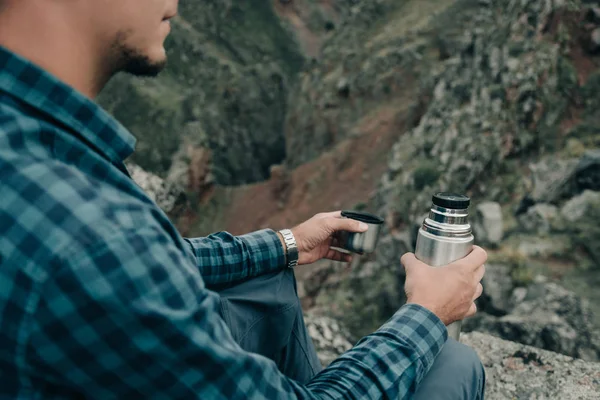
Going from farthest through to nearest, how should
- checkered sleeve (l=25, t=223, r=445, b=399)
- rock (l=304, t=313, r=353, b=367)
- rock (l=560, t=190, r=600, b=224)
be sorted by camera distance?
rock (l=560, t=190, r=600, b=224) → rock (l=304, t=313, r=353, b=367) → checkered sleeve (l=25, t=223, r=445, b=399)

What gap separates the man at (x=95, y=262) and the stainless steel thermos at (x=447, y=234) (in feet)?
1.42

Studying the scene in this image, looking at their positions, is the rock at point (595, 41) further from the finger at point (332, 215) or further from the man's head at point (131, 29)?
the man's head at point (131, 29)

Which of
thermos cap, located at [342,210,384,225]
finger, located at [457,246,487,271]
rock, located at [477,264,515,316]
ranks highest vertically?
finger, located at [457,246,487,271]

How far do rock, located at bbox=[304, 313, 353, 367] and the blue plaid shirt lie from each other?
9.31 ft

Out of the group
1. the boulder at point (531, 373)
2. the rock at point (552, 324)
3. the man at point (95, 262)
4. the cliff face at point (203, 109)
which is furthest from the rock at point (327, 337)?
the cliff face at point (203, 109)

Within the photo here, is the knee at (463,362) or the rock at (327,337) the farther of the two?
the rock at (327,337)

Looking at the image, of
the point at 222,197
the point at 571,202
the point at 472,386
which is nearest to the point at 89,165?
the point at 472,386

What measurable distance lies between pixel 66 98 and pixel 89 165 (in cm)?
17

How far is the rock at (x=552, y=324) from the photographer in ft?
15.6

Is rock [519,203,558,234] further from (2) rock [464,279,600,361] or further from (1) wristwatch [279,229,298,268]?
(1) wristwatch [279,229,298,268]

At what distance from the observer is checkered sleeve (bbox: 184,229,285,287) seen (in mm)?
2115

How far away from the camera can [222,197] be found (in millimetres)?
21422

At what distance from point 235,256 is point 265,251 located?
17 centimetres

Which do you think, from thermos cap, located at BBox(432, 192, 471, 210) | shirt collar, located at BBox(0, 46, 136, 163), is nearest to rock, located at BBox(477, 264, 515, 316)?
thermos cap, located at BBox(432, 192, 471, 210)
